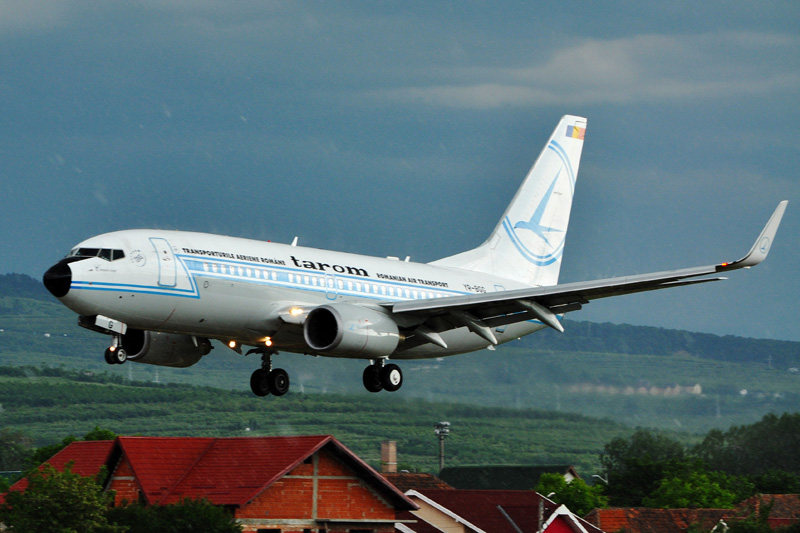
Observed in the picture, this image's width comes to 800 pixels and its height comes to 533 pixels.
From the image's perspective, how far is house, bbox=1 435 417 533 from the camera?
1699 inches

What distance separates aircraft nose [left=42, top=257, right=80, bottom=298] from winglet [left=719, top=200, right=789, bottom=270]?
56.1 ft

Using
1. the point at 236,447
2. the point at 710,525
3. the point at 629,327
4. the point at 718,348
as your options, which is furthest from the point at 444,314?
the point at 629,327

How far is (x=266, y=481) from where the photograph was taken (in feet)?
141

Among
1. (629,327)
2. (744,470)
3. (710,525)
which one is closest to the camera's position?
(710,525)

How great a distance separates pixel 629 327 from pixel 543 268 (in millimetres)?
100216

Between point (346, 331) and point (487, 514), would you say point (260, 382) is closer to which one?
point (346, 331)

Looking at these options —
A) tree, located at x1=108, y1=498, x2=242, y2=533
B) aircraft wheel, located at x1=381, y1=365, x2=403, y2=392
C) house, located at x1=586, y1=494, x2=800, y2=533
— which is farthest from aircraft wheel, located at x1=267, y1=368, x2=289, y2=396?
house, located at x1=586, y1=494, x2=800, y2=533

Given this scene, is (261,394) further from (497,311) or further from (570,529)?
(570,529)

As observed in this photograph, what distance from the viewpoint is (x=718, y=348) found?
433ft

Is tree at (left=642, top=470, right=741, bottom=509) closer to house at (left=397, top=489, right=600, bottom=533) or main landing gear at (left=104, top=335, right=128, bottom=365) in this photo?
house at (left=397, top=489, right=600, bottom=533)

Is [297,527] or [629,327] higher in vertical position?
[629,327]

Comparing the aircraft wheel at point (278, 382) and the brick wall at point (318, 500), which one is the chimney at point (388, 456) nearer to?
the brick wall at point (318, 500)

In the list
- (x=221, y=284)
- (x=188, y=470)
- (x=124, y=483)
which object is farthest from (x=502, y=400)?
(x=221, y=284)

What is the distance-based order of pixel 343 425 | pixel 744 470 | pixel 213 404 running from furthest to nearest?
pixel 213 404 → pixel 744 470 → pixel 343 425
